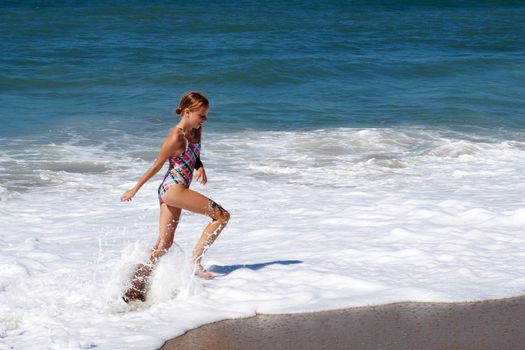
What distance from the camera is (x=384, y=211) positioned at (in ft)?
30.5

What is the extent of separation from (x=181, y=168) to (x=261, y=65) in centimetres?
1651

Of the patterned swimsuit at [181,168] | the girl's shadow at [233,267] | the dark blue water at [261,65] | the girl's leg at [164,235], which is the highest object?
the patterned swimsuit at [181,168]

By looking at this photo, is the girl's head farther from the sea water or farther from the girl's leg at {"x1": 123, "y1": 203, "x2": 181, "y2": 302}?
the sea water

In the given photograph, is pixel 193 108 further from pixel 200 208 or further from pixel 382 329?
pixel 382 329

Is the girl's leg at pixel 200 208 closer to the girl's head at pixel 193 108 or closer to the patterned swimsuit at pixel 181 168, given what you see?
the patterned swimsuit at pixel 181 168

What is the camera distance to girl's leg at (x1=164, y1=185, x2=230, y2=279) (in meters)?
6.55

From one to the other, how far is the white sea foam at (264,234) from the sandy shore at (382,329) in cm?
16

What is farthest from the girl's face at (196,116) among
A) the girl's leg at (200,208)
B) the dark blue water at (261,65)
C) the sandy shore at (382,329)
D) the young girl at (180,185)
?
the dark blue water at (261,65)

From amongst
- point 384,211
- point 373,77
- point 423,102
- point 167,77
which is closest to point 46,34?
point 167,77

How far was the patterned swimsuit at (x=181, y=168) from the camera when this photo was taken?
21.5ft

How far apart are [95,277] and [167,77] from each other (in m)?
15.2

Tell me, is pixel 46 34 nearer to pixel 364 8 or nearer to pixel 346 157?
pixel 364 8

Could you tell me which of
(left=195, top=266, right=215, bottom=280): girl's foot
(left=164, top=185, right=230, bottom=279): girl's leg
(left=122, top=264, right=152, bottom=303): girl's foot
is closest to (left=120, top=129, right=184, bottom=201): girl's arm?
(left=164, top=185, right=230, bottom=279): girl's leg

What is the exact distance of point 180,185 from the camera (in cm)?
657
